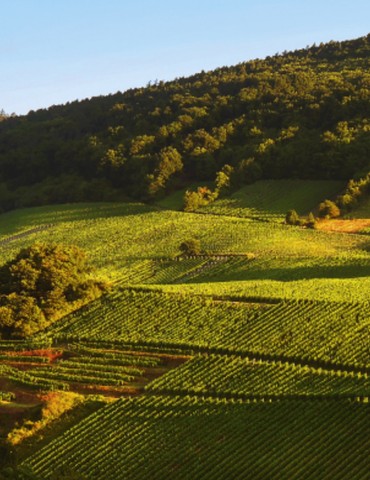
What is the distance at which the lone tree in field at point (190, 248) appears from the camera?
8831 cm

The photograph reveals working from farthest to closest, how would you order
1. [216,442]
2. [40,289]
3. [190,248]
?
[190,248] → [40,289] → [216,442]

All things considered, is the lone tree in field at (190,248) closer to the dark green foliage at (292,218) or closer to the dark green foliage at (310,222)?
the dark green foliage at (292,218)

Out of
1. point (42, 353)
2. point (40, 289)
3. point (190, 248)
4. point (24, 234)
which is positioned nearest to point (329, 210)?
point (190, 248)

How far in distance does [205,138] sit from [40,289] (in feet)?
240

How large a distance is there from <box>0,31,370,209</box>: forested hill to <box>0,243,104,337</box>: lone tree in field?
186ft

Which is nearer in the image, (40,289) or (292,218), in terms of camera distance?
(40,289)

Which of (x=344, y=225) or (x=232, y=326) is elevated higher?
(x=344, y=225)

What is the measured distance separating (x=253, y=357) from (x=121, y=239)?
173 ft

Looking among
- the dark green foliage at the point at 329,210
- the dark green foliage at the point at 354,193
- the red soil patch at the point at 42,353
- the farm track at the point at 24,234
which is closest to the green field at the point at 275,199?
the dark green foliage at the point at 329,210

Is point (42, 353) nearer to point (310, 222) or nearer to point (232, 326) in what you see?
point (232, 326)

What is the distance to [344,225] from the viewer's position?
99.7 m

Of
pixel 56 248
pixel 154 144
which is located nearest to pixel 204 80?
pixel 154 144

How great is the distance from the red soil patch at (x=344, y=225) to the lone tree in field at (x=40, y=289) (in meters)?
42.3

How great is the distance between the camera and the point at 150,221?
110 m
